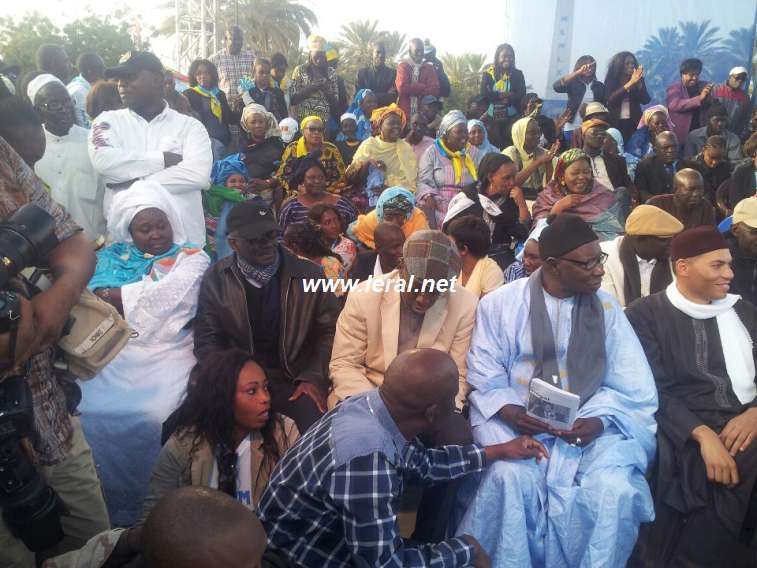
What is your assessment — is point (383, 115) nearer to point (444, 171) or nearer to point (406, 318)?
point (444, 171)

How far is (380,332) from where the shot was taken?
132 inches

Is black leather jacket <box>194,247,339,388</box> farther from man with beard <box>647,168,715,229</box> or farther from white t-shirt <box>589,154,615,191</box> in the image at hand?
white t-shirt <box>589,154,615,191</box>

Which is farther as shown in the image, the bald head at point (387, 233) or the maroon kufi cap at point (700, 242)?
the bald head at point (387, 233)

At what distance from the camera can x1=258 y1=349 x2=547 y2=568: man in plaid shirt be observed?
197cm

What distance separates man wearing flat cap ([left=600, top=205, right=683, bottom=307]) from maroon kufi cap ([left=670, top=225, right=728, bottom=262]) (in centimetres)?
94

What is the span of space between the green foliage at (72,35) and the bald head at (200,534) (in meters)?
19.8

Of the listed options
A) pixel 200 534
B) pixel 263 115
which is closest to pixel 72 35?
pixel 263 115

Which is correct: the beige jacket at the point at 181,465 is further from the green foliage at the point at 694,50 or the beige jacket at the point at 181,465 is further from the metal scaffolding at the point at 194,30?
the metal scaffolding at the point at 194,30

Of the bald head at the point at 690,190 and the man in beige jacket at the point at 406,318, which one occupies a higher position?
the bald head at the point at 690,190

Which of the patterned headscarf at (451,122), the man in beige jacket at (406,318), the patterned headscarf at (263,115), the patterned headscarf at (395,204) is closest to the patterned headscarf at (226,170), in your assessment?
the patterned headscarf at (263,115)

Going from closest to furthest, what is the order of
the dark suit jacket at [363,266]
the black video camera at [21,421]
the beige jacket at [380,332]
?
the black video camera at [21,421] < the beige jacket at [380,332] < the dark suit jacket at [363,266]

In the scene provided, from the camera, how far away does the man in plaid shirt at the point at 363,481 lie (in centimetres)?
197

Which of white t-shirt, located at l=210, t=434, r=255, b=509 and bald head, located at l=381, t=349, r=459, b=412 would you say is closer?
bald head, located at l=381, t=349, r=459, b=412

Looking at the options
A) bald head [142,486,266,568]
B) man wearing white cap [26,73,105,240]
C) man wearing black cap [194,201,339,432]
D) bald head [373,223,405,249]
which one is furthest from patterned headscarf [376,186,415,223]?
bald head [142,486,266,568]
